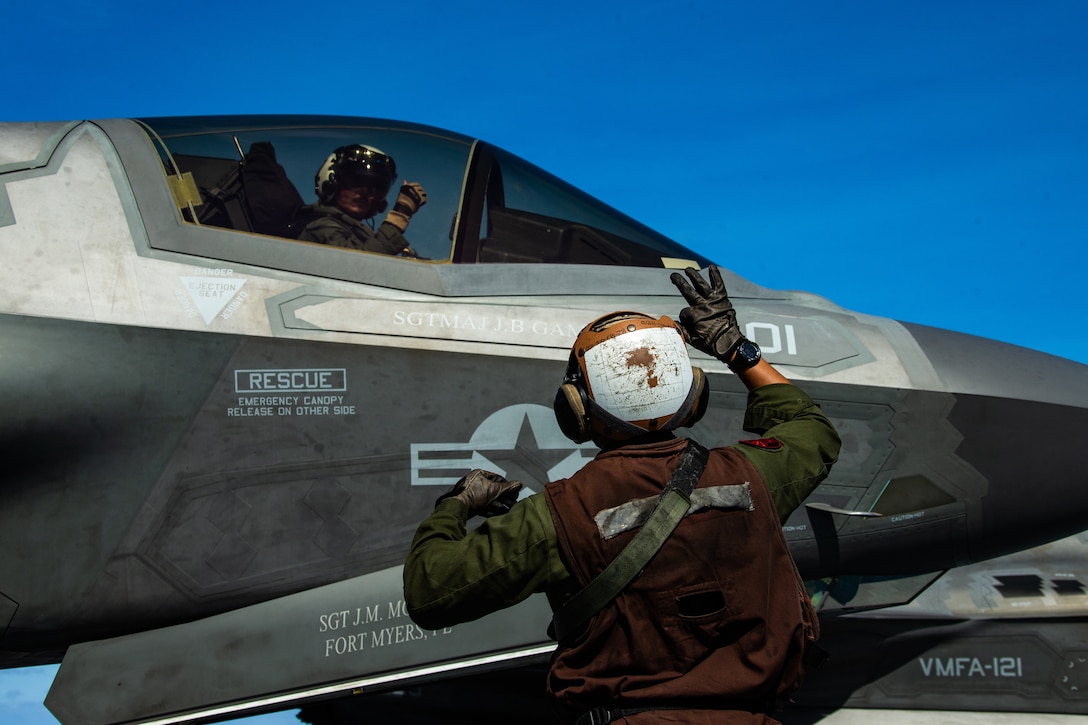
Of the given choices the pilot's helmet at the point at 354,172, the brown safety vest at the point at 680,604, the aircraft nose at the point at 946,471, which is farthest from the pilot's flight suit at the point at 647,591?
the pilot's helmet at the point at 354,172

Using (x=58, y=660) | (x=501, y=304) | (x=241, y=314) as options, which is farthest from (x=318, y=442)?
(x=58, y=660)

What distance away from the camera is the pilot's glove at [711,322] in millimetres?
2605

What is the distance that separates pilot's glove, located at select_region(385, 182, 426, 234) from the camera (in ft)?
15.7

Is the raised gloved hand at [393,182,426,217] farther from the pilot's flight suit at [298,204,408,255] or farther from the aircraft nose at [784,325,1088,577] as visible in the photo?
the aircraft nose at [784,325,1088,577]

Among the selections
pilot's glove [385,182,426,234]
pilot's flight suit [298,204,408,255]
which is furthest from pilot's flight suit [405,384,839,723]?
pilot's glove [385,182,426,234]

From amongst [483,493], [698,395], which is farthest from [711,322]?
[483,493]

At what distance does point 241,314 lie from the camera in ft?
14.2

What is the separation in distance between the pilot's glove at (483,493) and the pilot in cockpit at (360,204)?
247cm

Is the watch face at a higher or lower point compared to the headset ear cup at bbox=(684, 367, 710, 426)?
higher

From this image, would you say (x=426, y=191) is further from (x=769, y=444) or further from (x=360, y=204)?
(x=769, y=444)

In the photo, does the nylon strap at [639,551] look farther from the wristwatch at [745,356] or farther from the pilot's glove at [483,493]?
the wristwatch at [745,356]

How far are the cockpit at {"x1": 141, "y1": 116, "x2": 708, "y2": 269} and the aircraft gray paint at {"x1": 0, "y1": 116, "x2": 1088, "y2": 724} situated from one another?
0.02 m

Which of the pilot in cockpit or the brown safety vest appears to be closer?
the brown safety vest

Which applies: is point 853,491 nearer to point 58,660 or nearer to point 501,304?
point 501,304
